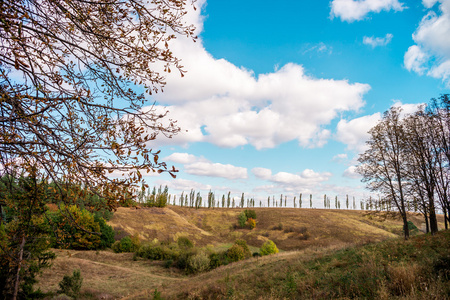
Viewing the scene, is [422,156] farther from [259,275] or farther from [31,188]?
[31,188]

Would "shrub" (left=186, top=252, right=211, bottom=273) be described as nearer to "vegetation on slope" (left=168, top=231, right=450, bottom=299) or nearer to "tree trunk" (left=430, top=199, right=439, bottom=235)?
"vegetation on slope" (left=168, top=231, right=450, bottom=299)

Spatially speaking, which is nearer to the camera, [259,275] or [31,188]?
[31,188]

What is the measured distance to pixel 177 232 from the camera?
53781 mm

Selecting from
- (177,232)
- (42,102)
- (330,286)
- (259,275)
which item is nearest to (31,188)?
(42,102)

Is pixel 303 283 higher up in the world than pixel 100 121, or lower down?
lower down

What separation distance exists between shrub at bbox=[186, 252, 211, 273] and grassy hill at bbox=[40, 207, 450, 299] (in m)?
1.53

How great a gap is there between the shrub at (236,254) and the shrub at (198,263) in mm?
2881

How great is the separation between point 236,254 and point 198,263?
5066 mm

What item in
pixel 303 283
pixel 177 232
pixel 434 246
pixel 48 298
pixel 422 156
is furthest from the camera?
pixel 177 232

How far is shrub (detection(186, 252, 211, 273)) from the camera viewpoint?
28656mm

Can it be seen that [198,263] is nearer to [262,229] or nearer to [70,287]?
[70,287]

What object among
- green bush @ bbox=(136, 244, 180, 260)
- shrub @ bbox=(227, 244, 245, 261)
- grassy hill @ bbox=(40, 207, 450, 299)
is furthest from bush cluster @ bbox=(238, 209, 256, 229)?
shrub @ bbox=(227, 244, 245, 261)

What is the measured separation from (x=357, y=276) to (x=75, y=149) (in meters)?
10.9

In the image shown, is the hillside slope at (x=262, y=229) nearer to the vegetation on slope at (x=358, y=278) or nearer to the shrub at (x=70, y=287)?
the shrub at (x=70, y=287)
